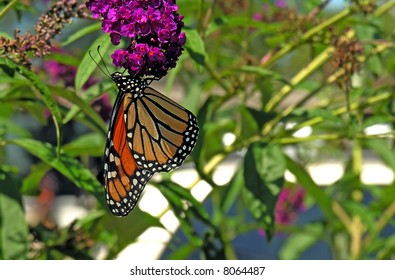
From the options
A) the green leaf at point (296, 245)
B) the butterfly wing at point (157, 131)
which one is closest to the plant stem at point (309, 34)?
the butterfly wing at point (157, 131)

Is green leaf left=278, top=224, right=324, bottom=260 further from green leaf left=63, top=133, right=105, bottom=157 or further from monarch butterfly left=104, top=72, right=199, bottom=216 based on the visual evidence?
monarch butterfly left=104, top=72, right=199, bottom=216

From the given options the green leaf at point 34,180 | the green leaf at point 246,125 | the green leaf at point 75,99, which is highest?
the green leaf at point 246,125

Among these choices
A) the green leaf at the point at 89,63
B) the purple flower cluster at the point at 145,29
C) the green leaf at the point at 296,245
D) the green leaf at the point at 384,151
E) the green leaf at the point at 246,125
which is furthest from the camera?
the green leaf at the point at 296,245

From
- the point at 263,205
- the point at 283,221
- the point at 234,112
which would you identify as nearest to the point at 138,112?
the point at 263,205

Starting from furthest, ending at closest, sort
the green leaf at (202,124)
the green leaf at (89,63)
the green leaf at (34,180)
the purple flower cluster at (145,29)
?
the green leaf at (34,180)
the green leaf at (202,124)
the green leaf at (89,63)
the purple flower cluster at (145,29)

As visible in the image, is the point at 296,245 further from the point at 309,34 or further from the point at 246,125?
the point at 309,34

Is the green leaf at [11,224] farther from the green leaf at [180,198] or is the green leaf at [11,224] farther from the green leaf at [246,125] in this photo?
the green leaf at [246,125]

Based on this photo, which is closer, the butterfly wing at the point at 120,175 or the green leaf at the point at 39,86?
the green leaf at the point at 39,86

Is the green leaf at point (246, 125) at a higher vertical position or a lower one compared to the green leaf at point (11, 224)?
higher

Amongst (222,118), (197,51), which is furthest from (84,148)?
(222,118)
